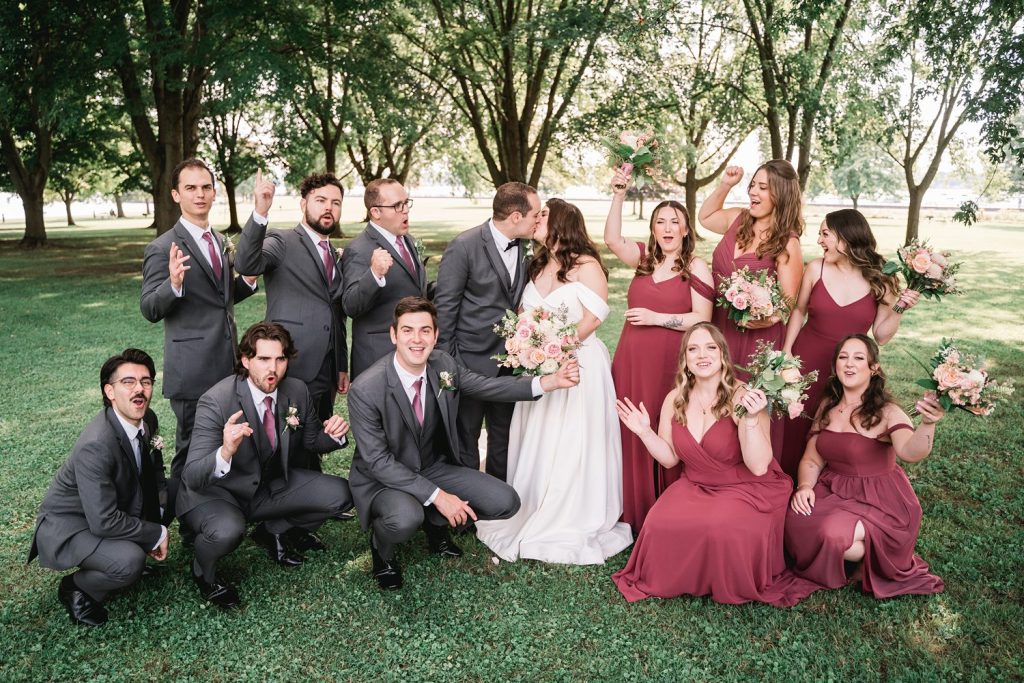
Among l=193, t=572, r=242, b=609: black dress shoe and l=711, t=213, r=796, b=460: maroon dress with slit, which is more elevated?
l=711, t=213, r=796, b=460: maroon dress with slit

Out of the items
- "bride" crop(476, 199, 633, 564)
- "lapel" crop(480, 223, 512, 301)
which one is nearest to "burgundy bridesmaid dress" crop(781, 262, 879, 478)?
"bride" crop(476, 199, 633, 564)

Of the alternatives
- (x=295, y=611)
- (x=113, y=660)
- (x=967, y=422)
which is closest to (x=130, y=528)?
(x=113, y=660)

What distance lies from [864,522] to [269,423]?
12.2ft

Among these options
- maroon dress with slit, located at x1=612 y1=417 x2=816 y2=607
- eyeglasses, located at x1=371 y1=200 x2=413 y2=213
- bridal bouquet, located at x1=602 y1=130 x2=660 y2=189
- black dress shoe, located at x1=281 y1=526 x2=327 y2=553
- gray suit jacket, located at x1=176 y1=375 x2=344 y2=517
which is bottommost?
black dress shoe, located at x1=281 y1=526 x2=327 y2=553

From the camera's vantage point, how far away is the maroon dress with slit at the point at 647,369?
17.4ft

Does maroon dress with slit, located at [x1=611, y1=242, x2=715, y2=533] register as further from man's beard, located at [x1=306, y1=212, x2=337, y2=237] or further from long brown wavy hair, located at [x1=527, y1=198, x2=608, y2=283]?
man's beard, located at [x1=306, y1=212, x2=337, y2=237]

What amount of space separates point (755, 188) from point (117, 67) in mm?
17020

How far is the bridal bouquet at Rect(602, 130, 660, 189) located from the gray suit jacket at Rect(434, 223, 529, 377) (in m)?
0.99

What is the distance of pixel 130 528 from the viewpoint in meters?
4.20

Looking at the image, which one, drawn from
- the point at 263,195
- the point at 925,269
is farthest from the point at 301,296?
the point at 925,269

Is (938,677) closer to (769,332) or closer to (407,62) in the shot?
(769,332)

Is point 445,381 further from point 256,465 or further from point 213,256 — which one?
point 213,256

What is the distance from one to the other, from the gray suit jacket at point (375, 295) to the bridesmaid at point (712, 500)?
1.83 metres

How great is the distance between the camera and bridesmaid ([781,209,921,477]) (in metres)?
5.12
